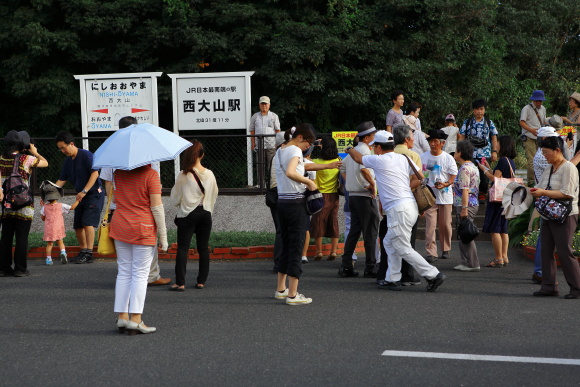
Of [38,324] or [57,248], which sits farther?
[57,248]

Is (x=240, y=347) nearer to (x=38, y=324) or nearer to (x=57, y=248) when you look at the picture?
(x=38, y=324)

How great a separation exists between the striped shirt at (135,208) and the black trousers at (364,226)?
3.50 m

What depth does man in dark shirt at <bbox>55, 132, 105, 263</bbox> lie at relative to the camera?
11.8 metres

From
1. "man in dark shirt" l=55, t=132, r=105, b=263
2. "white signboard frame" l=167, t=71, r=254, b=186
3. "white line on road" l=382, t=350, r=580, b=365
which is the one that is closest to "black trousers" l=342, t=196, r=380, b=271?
"white line on road" l=382, t=350, r=580, b=365

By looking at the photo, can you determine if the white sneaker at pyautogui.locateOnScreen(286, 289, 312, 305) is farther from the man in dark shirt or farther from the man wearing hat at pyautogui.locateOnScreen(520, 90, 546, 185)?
the man wearing hat at pyautogui.locateOnScreen(520, 90, 546, 185)

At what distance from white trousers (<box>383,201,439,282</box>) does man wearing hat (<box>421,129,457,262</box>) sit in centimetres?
204

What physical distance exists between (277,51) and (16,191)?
9.50m

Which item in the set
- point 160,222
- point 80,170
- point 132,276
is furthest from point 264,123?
point 132,276

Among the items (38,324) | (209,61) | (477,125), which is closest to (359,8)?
(209,61)

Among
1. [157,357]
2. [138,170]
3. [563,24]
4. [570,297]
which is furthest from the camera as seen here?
[563,24]

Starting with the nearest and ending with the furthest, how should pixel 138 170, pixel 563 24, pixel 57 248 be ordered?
1. pixel 138 170
2. pixel 57 248
3. pixel 563 24

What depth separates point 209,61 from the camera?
69.4 ft

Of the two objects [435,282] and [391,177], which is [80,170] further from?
[435,282]

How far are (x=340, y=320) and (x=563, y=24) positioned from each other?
21727 millimetres
